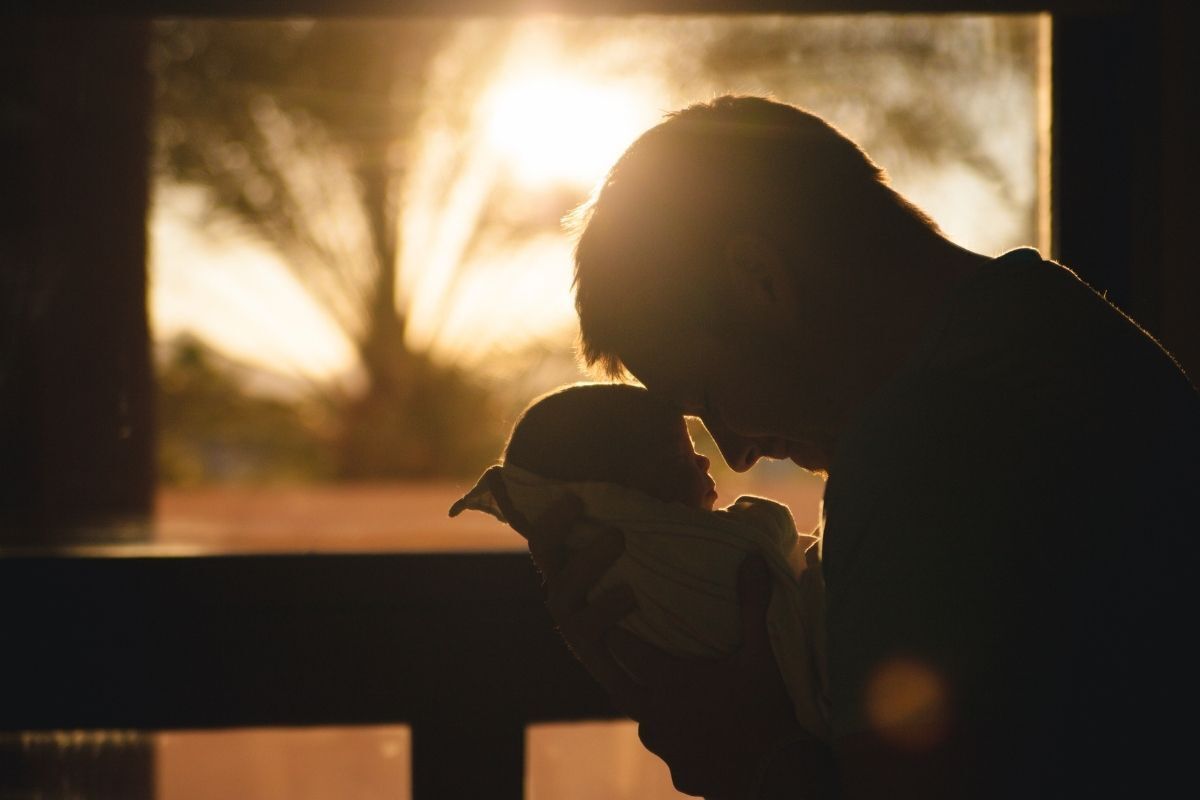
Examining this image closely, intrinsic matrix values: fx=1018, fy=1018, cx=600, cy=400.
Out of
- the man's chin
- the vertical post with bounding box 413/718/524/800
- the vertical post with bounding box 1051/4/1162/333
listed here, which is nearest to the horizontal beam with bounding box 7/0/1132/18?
the vertical post with bounding box 1051/4/1162/333

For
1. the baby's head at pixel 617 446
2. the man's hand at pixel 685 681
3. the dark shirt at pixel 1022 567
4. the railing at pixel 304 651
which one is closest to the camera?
the dark shirt at pixel 1022 567

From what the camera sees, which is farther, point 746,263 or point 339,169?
point 339,169

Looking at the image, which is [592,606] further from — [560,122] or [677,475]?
[560,122]

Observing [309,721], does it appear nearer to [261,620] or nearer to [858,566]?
[261,620]

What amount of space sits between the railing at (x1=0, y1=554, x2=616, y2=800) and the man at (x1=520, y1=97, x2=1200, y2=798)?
2.36ft

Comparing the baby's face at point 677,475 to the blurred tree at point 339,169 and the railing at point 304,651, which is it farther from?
the blurred tree at point 339,169

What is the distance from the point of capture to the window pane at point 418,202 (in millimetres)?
1691

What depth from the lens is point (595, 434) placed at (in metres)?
1.27

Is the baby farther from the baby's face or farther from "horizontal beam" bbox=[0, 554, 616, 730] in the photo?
Answer: "horizontal beam" bbox=[0, 554, 616, 730]

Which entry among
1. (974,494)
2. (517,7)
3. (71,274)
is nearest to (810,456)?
(974,494)

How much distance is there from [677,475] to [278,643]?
0.65m

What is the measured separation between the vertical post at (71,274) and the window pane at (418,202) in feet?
0.25

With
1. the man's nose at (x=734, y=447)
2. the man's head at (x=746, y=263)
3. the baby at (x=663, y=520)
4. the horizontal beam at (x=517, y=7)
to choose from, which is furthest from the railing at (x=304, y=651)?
the horizontal beam at (x=517, y=7)

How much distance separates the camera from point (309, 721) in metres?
1.48
